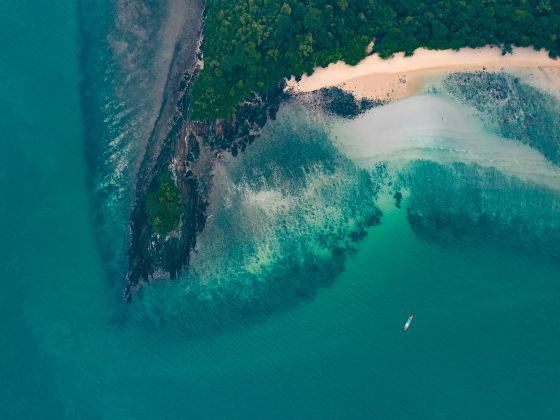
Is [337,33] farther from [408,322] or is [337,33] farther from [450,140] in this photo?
[408,322]

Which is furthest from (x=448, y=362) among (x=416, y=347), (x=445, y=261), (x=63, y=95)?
(x=63, y=95)

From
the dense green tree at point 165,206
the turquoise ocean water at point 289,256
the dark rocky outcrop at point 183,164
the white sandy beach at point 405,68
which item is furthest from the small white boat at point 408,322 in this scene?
the dense green tree at point 165,206

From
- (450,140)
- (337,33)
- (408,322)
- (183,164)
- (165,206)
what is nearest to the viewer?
(337,33)

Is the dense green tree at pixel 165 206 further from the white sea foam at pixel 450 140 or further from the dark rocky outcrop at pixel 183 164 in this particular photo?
the white sea foam at pixel 450 140

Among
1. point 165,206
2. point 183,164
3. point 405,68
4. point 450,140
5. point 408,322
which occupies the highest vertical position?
point 405,68

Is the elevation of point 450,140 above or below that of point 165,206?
above

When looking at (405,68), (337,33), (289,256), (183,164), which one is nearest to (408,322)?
(289,256)
